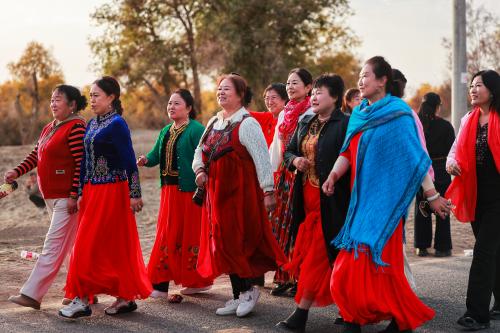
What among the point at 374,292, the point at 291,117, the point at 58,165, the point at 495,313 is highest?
the point at 291,117

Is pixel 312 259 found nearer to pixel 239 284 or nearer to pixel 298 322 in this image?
pixel 298 322

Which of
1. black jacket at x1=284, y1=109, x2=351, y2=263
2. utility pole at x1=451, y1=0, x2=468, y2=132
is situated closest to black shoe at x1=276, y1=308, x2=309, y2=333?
black jacket at x1=284, y1=109, x2=351, y2=263

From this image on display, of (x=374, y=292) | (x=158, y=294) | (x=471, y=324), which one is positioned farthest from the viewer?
(x=158, y=294)

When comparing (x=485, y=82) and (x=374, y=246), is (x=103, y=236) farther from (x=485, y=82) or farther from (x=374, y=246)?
(x=485, y=82)

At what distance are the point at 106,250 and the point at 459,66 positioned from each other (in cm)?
941

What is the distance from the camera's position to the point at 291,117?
25.8ft

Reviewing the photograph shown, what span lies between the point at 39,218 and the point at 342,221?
11.7m

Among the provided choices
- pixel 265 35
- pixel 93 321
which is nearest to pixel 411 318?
pixel 93 321

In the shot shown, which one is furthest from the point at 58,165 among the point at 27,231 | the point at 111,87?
the point at 27,231

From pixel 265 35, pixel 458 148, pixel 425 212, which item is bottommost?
pixel 425 212

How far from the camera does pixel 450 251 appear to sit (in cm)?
1051

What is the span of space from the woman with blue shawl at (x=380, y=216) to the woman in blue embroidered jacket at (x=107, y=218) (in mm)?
1896

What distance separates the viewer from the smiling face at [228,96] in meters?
6.81

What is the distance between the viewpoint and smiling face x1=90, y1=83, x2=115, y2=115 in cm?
683
